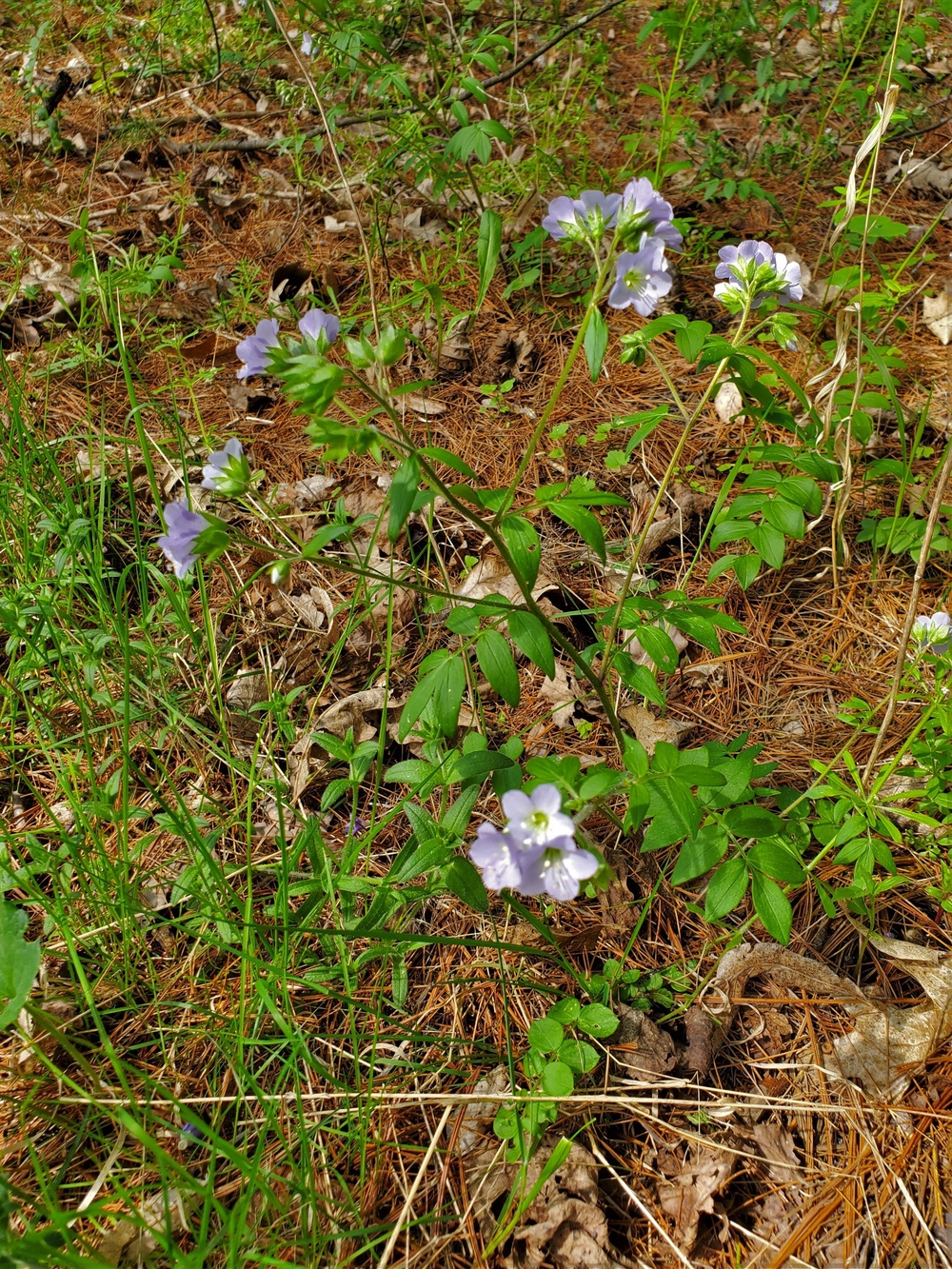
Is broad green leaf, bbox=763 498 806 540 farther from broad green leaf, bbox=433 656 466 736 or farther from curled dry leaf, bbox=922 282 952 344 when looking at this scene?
curled dry leaf, bbox=922 282 952 344

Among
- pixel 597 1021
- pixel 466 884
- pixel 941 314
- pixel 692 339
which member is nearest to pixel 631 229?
pixel 692 339

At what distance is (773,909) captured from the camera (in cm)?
150

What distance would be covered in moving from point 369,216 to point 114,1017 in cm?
313

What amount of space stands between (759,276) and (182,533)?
1245mm

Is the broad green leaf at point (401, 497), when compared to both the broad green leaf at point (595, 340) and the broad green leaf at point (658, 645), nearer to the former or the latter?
the broad green leaf at point (595, 340)

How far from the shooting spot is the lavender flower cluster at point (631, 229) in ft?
4.68

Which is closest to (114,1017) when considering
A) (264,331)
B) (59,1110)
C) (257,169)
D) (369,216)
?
(59,1110)

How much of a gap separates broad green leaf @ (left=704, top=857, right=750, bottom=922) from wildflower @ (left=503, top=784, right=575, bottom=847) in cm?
49

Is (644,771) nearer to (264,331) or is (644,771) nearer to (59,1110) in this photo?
(264,331)

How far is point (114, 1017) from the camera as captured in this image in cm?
175

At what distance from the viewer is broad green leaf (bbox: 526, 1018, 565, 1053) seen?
159 cm

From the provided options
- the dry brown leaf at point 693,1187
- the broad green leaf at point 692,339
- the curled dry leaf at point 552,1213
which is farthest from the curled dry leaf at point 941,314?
the curled dry leaf at point 552,1213

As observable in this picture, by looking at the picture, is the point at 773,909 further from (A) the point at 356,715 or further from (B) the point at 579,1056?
(A) the point at 356,715

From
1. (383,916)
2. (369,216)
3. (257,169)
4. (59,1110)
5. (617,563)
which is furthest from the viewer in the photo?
(257,169)
